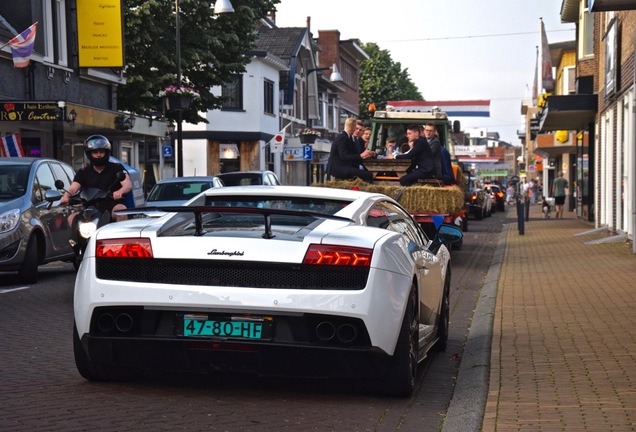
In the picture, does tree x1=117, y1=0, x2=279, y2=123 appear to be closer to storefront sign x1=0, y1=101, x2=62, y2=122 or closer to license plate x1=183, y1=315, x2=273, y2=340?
storefront sign x1=0, y1=101, x2=62, y2=122

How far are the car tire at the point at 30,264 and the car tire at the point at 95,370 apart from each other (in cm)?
759

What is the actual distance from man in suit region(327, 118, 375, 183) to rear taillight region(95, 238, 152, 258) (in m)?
10.7

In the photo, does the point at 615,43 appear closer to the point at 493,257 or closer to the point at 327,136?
the point at 493,257

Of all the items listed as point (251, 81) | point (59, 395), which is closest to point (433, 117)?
point (59, 395)

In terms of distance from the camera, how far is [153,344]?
632 centimetres

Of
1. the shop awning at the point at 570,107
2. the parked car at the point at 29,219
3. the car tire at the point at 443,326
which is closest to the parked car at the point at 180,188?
the parked car at the point at 29,219

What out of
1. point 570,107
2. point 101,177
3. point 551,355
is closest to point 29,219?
point 101,177

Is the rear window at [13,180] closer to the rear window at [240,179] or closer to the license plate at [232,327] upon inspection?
the license plate at [232,327]

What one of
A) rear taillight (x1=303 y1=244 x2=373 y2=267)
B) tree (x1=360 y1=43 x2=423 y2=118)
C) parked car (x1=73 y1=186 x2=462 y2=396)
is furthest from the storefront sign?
tree (x1=360 y1=43 x2=423 y2=118)

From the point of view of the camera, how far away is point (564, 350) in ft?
27.7

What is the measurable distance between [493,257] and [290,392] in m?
14.8

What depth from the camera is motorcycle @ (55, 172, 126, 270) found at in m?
11.3

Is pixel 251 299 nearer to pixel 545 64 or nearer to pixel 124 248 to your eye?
pixel 124 248

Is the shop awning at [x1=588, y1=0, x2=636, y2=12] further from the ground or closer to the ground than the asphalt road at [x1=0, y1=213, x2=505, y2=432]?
further from the ground
